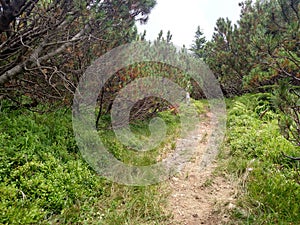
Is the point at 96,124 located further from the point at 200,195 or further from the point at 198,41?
the point at 198,41

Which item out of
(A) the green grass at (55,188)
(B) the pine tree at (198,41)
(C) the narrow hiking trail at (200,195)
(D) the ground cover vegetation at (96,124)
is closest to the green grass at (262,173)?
(D) the ground cover vegetation at (96,124)

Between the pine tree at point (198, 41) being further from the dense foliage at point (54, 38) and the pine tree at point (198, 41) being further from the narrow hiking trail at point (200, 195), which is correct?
the narrow hiking trail at point (200, 195)

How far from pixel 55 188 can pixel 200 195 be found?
6.25ft

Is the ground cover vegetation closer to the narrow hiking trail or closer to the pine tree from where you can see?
the narrow hiking trail

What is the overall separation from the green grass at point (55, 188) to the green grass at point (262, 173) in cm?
102

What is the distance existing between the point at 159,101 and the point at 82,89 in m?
1.98

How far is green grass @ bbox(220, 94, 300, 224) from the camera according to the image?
108 inches

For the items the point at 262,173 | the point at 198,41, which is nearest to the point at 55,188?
the point at 262,173

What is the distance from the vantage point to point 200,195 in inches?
137

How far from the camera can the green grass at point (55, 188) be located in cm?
254

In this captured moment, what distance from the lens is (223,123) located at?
7.03 m

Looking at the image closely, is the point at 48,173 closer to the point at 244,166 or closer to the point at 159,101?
the point at 244,166

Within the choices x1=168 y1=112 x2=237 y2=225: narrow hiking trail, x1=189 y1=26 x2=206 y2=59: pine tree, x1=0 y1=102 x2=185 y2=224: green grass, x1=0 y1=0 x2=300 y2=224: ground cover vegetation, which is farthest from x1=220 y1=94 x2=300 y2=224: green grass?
x1=189 y1=26 x2=206 y2=59: pine tree

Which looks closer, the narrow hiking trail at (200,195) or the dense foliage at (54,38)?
the narrow hiking trail at (200,195)
